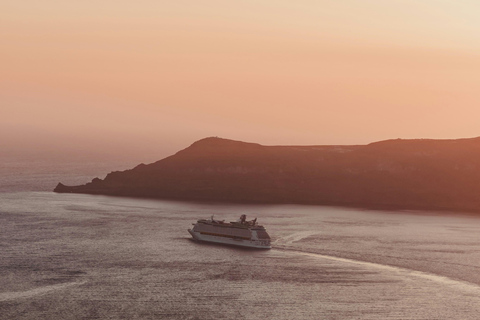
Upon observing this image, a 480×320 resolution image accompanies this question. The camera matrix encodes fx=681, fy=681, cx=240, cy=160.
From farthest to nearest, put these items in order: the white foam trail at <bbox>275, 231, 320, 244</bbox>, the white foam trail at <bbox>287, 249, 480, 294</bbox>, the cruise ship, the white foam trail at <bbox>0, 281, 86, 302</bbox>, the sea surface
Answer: the white foam trail at <bbox>275, 231, 320, 244</bbox>
the cruise ship
the white foam trail at <bbox>287, 249, 480, 294</bbox>
the white foam trail at <bbox>0, 281, 86, 302</bbox>
the sea surface

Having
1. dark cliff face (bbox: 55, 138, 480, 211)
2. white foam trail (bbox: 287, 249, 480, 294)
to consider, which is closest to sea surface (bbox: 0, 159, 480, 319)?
white foam trail (bbox: 287, 249, 480, 294)

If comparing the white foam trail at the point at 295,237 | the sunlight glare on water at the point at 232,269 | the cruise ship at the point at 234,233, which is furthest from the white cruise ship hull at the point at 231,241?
the white foam trail at the point at 295,237

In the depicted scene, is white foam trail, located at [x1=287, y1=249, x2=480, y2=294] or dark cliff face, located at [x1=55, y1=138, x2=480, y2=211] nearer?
white foam trail, located at [x1=287, y1=249, x2=480, y2=294]

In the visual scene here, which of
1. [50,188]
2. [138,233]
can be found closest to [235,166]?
[50,188]

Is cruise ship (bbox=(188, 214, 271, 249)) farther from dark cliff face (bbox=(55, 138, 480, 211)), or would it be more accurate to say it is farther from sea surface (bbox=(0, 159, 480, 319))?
dark cliff face (bbox=(55, 138, 480, 211))

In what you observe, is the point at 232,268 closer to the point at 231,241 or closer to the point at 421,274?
the point at 231,241

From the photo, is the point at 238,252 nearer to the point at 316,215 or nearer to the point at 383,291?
the point at 383,291
